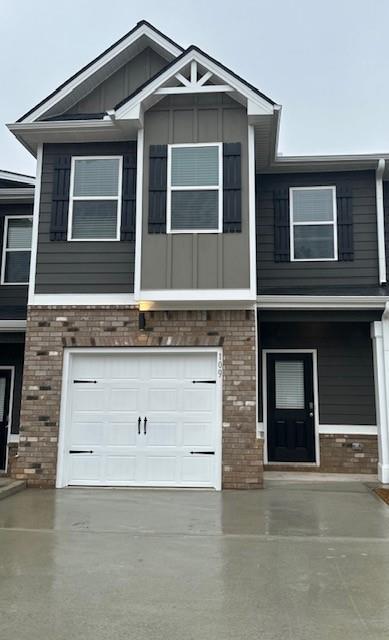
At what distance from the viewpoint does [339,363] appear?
982 cm

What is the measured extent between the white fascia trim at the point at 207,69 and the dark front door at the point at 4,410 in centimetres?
525

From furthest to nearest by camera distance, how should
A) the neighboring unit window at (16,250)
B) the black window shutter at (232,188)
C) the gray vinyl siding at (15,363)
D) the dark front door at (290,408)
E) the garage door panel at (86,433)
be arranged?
the neighboring unit window at (16,250) → the gray vinyl siding at (15,363) → the dark front door at (290,408) → the garage door panel at (86,433) → the black window shutter at (232,188)

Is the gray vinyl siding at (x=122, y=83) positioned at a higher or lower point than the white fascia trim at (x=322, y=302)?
higher

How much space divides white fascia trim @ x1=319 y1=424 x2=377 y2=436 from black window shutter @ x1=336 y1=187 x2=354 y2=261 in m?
2.85

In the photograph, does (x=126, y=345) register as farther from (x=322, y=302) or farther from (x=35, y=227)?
(x=322, y=302)

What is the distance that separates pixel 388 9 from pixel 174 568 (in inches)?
766

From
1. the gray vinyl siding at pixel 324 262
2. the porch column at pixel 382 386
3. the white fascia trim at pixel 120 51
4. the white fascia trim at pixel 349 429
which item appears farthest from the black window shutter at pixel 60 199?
the white fascia trim at pixel 349 429

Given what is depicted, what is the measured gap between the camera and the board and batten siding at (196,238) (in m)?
8.22

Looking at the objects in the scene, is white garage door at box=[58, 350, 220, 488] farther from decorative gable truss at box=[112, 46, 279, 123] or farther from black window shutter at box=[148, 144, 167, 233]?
decorative gable truss at box=[112, 46, 279, 123]

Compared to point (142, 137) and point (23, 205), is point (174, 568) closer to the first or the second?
point (142, 137)

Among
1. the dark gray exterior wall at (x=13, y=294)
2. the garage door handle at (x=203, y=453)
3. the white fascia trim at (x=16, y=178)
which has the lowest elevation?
the garage door handle at (x=203, y=453)

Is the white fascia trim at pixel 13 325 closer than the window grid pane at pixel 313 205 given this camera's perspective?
Yes

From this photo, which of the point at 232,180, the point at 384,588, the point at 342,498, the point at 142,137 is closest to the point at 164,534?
the point at 384,588

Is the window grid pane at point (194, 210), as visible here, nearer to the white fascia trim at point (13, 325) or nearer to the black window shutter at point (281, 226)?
the black window shutter at point (281, 226)
